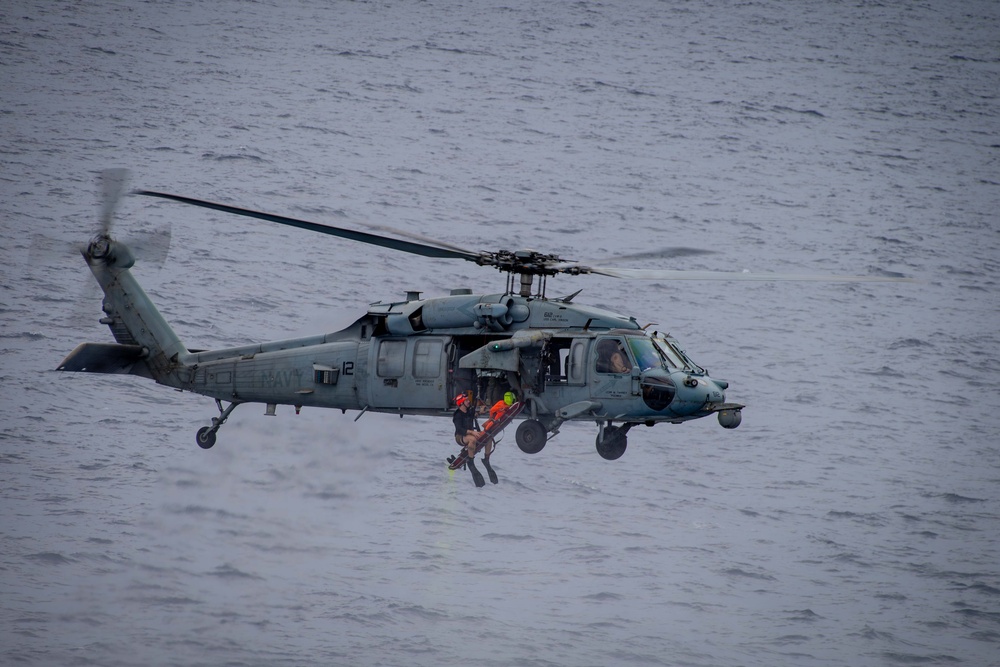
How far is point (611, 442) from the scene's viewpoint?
25.9 meters

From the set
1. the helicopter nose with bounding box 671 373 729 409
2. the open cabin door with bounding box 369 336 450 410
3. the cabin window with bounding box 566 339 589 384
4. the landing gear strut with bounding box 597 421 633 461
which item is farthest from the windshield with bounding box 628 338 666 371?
the open cabin door with bounding box 369 336 450 410

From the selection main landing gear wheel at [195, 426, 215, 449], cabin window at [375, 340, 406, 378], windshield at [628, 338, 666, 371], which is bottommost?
main landing gear wheel at [195, 426, 215, 449]

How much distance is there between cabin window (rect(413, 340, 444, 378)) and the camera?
86.0 ft

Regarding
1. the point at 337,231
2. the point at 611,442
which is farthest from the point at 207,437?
the point at 611,442

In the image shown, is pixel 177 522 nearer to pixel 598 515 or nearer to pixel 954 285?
pixel 598 515

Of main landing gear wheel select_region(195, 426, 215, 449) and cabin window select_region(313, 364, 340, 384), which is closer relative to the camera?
cabin window select_region(313, 364, 340, 384)

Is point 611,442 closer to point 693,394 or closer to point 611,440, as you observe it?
point 611,440

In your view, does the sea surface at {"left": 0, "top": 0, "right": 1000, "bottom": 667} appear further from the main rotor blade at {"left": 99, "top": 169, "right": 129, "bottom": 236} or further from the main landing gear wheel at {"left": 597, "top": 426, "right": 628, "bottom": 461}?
the main landing gear wheel at {"left": 597, "top": 426, "right": 628, "bottom": 461}

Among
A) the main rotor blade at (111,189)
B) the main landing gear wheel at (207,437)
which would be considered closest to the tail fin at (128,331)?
the main rotor blade at (111,189)

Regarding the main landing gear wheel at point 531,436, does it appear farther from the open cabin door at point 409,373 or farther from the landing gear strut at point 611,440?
the open cabin door at point 409,373

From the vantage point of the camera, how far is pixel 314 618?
55.3m

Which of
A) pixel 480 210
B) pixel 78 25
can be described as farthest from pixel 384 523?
pixel 78 25

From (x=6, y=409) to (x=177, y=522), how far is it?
14.2 metres

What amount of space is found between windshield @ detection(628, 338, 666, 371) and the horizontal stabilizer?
1249 cm
